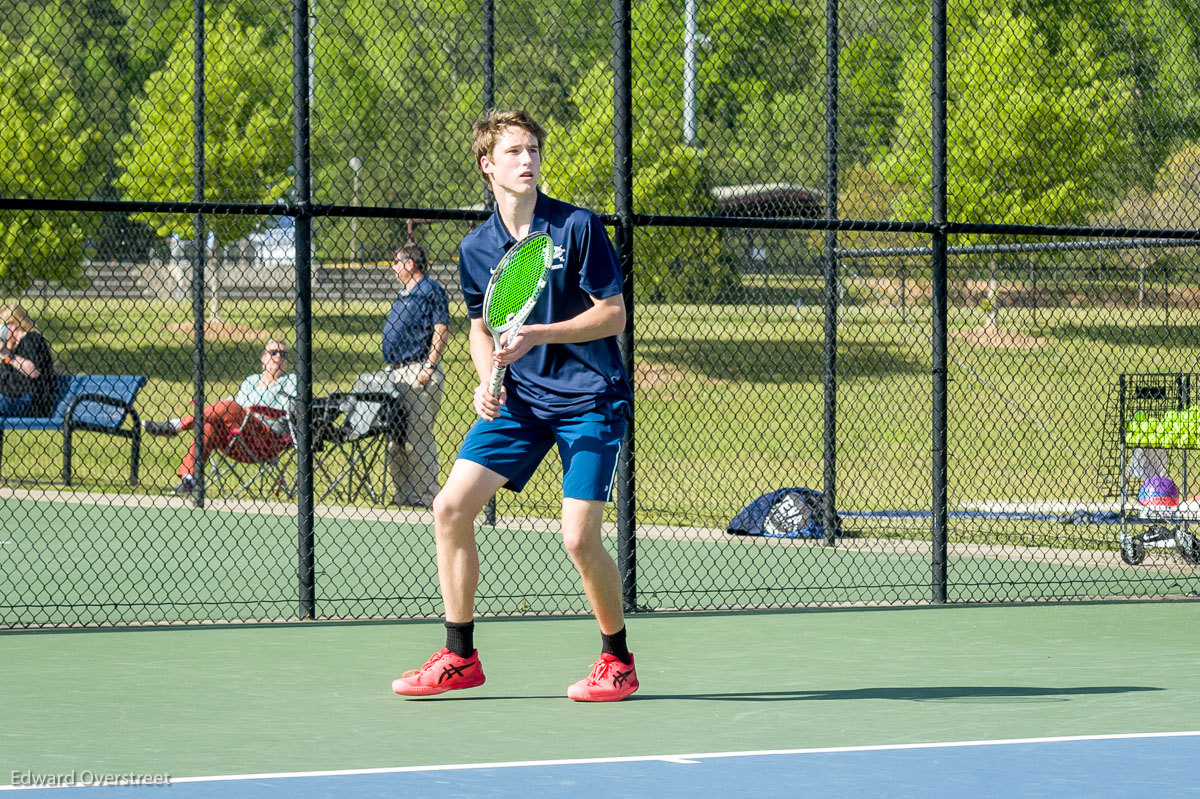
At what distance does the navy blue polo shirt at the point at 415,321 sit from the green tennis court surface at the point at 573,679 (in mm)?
3622

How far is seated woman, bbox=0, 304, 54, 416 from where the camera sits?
1307 cm

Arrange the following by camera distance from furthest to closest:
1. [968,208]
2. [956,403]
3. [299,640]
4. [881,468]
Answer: [956,403] < [968,208] < [881,468] < [299,640]

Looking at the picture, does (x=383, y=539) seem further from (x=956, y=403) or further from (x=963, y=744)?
(x=956, y=403)

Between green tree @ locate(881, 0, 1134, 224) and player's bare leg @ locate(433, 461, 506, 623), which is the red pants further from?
green tree @ locate(881, 0, 1134, 224)

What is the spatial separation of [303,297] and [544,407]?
2077mm

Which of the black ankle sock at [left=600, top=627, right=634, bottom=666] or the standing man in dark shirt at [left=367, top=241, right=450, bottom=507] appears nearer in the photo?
the black ankle sock at [left=600, top=627, right=634, bottom=666]

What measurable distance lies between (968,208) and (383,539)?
1012 centimetres

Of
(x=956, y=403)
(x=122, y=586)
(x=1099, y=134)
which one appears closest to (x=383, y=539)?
(x=122, y=586)

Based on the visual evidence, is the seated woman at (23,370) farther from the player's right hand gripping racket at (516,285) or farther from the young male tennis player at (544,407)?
the player's right hand gripping racket at (516,285)

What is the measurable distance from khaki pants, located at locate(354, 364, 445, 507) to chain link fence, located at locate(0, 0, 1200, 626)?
0.14ft

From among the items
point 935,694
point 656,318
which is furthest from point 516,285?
point 656,318

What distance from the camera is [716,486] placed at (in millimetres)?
15266

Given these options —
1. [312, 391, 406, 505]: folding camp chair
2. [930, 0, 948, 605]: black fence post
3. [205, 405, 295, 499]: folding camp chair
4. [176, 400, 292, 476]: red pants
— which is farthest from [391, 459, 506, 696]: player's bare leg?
[176, 400, 292, 476]: red pants

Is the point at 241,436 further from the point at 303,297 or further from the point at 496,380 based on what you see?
the point at 496,380
